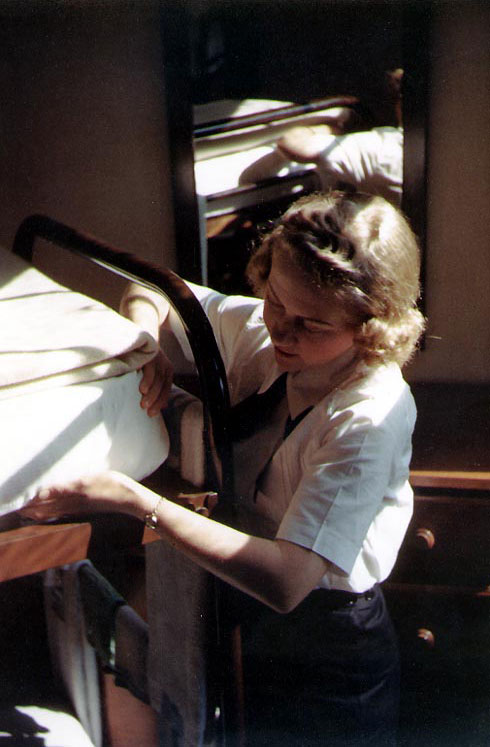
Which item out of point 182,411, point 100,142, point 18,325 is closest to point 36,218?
point 100,142

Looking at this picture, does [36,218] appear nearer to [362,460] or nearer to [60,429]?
[60,429]

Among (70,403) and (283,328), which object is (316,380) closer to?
(283,328)

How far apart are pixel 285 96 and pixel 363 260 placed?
0.51m

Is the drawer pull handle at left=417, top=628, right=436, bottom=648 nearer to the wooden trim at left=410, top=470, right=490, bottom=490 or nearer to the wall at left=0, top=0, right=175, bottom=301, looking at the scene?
the wooden trim at left=410, top=470, right=490, bottom=490

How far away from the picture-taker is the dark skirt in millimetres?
979

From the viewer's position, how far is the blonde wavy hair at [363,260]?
33.3 inches

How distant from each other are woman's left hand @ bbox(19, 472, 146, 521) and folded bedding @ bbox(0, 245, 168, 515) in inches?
0.5

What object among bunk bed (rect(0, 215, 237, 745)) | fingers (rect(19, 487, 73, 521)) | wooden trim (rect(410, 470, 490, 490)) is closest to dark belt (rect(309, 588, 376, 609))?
bunk bed (rect(0, 215, 237, 745))

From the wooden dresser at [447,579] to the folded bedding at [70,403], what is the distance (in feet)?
1.51

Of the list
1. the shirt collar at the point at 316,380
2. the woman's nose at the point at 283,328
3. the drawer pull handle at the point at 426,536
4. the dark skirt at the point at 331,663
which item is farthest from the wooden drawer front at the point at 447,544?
the woman's nose at the point at 283,328

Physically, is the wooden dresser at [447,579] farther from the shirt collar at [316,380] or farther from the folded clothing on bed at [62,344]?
the folded clothing on bed at [62,344]

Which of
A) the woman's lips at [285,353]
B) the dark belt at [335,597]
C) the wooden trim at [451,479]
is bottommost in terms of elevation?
the dark belt at [335,597]

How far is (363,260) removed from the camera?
33.5 inches

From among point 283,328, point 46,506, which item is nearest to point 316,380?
point 283,328
